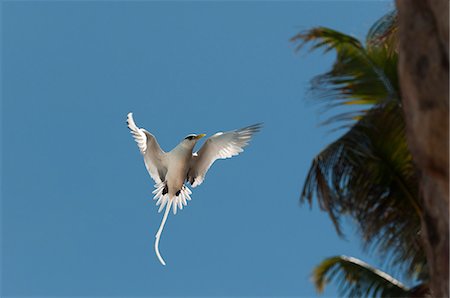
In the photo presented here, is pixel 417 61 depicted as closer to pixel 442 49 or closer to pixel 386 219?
pixel 442 49

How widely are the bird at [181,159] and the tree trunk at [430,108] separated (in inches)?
284

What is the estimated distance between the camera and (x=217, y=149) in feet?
45.5

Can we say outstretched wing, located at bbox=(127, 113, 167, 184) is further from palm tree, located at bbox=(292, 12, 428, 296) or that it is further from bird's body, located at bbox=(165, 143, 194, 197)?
palm tree, located at bbox=(292, 12, 428, 296)

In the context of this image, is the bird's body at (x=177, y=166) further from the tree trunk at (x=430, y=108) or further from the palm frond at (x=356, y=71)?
the tree trunk at (x=430, y=108)

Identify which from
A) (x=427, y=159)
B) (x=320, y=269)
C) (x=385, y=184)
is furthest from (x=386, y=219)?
(x=427, y=159)

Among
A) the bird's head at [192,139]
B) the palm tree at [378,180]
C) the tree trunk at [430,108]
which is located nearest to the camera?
the tree trunk at [430,108]

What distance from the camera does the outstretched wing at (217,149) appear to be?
13531 mm

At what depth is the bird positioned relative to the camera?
13.6 metres

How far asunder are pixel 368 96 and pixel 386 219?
165 centimetres

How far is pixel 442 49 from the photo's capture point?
19.7ft

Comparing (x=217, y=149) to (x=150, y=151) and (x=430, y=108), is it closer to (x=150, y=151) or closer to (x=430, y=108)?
(x=150, y=151)

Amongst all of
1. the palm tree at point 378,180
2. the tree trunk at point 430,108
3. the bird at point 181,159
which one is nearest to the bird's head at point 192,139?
the bird at point 181,159

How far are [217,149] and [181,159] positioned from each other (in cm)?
59

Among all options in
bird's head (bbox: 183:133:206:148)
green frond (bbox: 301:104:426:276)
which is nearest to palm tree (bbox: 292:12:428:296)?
green frond (bbox: 301:104:426:276)
